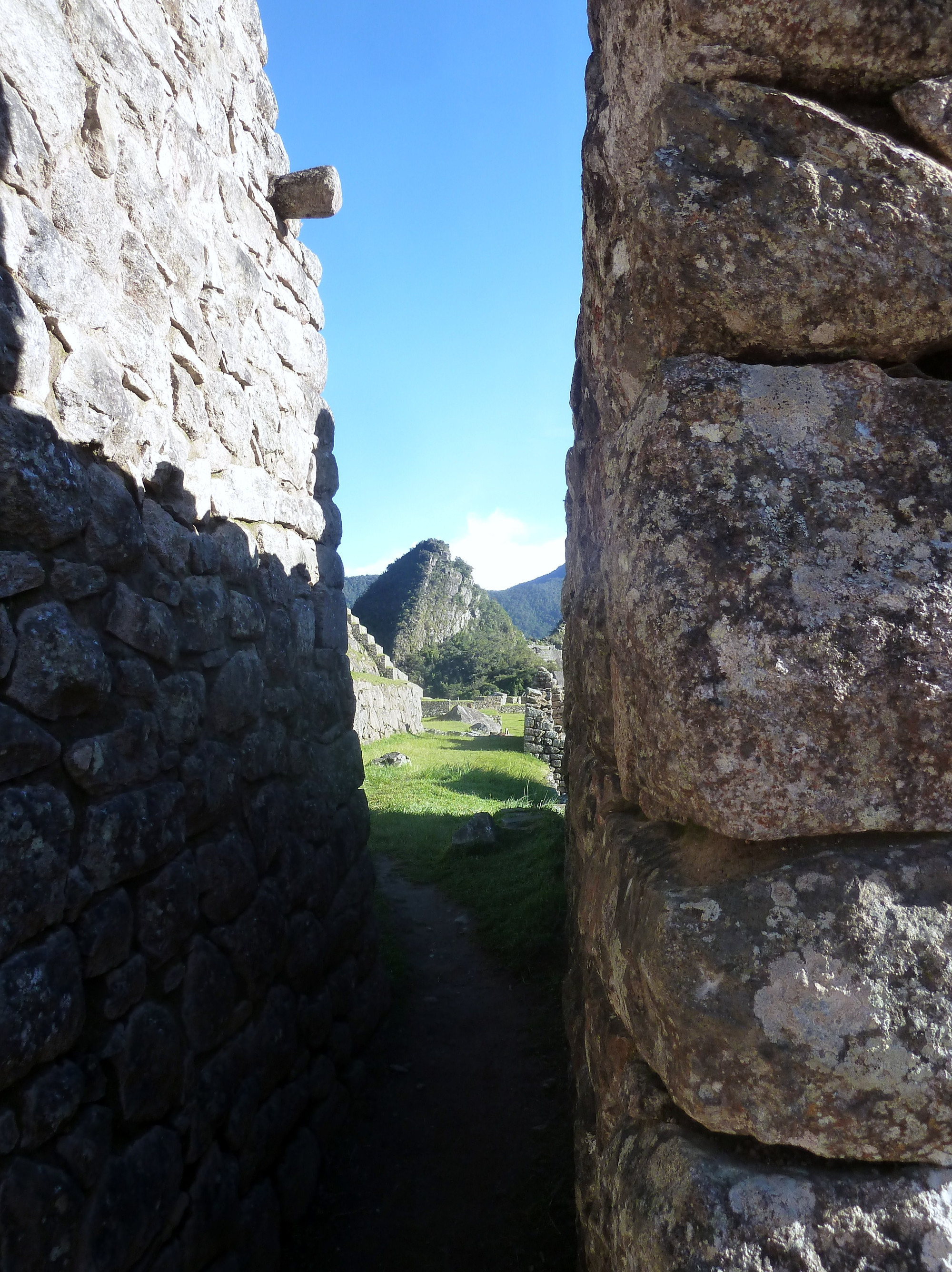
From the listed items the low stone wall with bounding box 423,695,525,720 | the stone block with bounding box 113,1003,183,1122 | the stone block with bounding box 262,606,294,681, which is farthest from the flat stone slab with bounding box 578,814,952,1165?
the low stone wall with bounding box 423,695,525,720

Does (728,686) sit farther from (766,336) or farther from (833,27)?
(833,27)

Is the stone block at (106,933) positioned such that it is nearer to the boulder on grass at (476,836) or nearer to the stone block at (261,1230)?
the stone block at (261,1230)

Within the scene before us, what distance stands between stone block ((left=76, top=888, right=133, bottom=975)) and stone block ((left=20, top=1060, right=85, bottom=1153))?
0.25 metres

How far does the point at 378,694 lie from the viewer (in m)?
17.4

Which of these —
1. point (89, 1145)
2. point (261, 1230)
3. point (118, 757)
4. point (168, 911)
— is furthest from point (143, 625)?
point (261, 1230)

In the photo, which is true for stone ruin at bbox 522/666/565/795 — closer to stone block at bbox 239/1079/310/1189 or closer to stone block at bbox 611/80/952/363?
stone block at bbox 239/1079/310/1189

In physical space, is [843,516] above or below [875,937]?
above

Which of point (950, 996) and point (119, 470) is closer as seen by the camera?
point (950, 996)

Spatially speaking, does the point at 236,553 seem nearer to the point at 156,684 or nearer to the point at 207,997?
the point at 156,684

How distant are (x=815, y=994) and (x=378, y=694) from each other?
16554 mm

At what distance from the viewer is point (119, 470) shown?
2596 mm

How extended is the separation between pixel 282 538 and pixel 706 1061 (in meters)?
3.34

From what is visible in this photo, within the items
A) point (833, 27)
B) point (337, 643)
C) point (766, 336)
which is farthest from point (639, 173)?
point (337, 643)

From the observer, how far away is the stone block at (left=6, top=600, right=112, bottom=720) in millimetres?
2061
